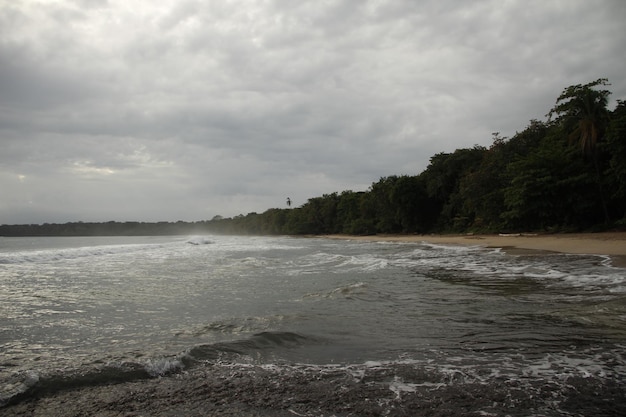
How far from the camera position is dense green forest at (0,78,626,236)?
2491cm

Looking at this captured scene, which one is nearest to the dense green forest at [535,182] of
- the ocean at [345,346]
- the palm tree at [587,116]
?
the palm tree at [587,116]

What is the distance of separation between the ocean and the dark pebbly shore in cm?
2

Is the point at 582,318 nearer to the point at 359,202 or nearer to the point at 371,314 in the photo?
the point at 371,314

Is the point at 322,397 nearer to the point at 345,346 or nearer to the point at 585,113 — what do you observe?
the point at 345,346

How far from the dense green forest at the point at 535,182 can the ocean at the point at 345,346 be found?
19.8m

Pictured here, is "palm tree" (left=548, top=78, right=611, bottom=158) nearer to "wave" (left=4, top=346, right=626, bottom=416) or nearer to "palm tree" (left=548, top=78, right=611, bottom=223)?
"palm tree" (left=548, top=78, right=611, bottom=223)

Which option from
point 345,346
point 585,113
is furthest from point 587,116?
point 345,346

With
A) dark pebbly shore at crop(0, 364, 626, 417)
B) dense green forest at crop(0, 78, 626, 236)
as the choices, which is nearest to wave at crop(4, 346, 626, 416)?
dark pebbly shore at crop(0, 364, 626, 417)

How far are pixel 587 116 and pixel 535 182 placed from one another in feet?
17.6

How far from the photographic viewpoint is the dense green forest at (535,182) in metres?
24.9

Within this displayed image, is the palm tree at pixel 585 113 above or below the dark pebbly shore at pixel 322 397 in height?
above

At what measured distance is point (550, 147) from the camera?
27.7 meters

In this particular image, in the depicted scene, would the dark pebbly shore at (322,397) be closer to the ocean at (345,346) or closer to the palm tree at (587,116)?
the ocean at (345,346)

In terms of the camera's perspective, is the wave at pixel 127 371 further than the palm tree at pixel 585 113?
No
